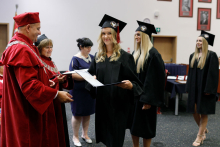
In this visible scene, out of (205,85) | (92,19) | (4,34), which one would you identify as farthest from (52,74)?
(4,34)

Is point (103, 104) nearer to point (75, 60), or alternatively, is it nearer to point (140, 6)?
point (75, 60)

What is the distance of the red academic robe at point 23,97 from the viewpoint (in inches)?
52.9

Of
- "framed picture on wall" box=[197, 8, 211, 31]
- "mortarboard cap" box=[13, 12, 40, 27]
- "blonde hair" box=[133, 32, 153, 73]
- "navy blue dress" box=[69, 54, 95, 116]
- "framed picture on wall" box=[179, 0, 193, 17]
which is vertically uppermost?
"framed picture on wall" box=[179, 0, 193, 17]

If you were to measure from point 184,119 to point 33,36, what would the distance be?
12.2 ft

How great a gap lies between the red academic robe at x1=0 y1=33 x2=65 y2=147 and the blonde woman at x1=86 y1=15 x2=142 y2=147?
476mm

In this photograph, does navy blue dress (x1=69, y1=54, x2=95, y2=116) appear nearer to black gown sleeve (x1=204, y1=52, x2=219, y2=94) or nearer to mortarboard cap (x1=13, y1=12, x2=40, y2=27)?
mortarboard cap (x1=13, y1=12, x2=40, y2=27)

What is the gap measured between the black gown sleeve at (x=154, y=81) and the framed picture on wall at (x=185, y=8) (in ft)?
21.0

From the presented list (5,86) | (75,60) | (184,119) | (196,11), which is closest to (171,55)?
(196,11)

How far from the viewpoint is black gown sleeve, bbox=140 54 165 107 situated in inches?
80.9

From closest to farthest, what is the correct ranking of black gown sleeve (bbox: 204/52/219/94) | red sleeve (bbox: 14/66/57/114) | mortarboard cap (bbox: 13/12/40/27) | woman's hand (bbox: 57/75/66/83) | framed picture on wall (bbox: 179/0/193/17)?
red sleeve (bbox: 14/66/57/114), mortarboard cap (bbox: 13/12/40/27), woman's hand (bbox: 57/75/66/83), black gown sleeve (bbox: 204/52/219/94), framed picture on wall (bbox: 179/0/193/17)

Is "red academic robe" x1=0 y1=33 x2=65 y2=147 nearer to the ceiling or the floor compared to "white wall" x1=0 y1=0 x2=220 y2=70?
nearer to the floor

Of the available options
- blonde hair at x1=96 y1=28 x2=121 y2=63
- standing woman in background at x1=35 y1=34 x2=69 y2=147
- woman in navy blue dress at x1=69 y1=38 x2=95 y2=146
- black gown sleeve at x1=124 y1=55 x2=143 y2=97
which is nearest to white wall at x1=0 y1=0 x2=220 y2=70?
woman in navy blue dress at x1=69 y1=38 x2=95 y2=146

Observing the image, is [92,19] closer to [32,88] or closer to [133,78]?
[133,78]

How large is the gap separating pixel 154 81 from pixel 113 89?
1.91 feet
